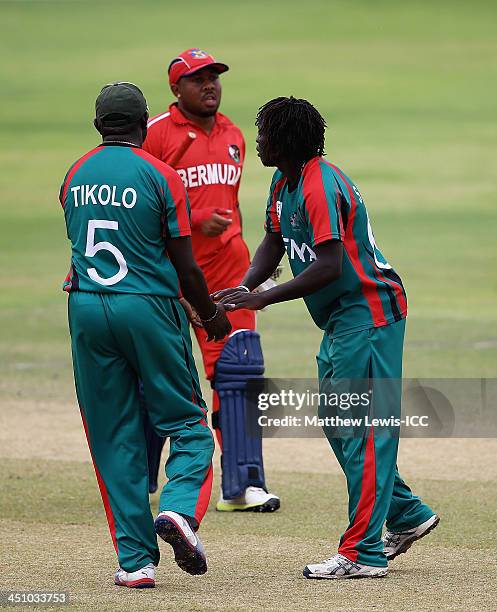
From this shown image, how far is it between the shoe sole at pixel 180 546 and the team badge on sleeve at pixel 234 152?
319cm

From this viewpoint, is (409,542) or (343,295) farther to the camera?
(409,542)

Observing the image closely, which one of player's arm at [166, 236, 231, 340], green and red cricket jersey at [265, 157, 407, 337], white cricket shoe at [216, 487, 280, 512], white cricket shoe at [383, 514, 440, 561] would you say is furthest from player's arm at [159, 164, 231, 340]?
white cricket shoe at [216, 487, 280, 512]

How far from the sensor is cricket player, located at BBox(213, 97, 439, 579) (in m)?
5.77

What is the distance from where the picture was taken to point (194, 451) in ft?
18.7

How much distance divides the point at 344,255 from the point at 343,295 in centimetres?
15

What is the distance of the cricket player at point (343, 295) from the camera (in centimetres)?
577

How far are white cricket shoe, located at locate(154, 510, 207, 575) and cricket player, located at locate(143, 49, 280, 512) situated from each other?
7.39ft

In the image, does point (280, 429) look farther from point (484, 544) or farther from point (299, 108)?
point (299, 108)

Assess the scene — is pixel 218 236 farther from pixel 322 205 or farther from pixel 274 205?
pixel 322 205

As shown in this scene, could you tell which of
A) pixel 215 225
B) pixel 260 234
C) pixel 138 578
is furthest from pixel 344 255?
pixel 260 234

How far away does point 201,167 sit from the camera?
8.06 meters

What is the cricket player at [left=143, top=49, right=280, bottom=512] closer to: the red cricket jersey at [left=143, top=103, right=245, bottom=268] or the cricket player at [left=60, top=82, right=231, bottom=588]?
the red cricket jersey at [left=143, top=103, right=245, bottom=268]

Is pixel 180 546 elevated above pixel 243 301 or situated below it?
below

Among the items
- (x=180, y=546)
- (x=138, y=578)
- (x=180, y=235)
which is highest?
(x=180, y=235)
